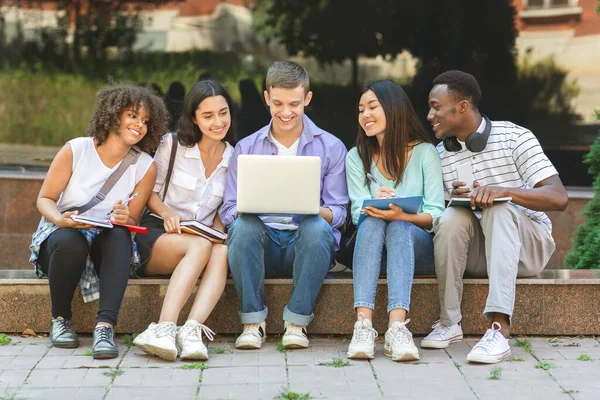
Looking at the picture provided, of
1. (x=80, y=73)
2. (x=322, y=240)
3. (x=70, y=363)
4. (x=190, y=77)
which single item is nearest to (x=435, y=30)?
(x=190, y=77)

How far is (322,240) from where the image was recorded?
4.88 meters

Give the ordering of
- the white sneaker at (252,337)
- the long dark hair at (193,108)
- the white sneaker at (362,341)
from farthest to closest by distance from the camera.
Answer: the long dark hair at (193,108), the white sneaker at (252,337), the white sneaker at (362,341)

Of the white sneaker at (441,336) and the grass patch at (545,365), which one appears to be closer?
the grass patch at (545,365)

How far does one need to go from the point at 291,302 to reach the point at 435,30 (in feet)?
11.8

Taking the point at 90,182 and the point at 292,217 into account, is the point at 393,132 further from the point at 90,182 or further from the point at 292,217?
the point at 90,182

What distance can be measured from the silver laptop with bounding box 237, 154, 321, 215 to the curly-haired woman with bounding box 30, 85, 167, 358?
652 millimetres

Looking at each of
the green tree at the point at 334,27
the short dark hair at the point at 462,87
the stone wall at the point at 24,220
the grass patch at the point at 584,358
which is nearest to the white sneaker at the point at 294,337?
the grass patch at the point at 584,358

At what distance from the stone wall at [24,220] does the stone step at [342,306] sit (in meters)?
2.15

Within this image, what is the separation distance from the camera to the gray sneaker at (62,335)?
4914mm

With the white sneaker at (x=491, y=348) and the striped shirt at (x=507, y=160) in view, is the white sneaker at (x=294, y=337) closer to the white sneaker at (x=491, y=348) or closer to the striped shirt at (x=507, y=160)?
the white sneaker at (x=491, y=348)

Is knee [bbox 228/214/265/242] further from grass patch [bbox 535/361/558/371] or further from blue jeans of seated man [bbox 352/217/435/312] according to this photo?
grass patch [bbox 535/361/558/371]

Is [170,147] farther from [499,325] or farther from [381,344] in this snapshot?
[499,325]

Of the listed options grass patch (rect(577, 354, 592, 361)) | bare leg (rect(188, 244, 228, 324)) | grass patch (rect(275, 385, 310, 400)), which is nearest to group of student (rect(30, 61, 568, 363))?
bare leg (rect(188, 244, 228, 324))

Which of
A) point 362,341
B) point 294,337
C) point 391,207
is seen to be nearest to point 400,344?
point 362,341
